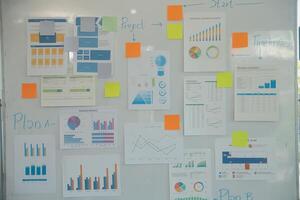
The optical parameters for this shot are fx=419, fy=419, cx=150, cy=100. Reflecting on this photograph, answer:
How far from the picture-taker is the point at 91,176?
2441 millimetres

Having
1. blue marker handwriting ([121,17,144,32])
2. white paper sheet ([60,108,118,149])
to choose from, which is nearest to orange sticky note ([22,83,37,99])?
white paper sheet ([60,108,118,149])

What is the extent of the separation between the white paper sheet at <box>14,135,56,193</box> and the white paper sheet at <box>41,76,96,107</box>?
0.71 feet

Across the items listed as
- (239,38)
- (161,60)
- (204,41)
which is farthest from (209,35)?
(161,60)

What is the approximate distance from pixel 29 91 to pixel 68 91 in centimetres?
23

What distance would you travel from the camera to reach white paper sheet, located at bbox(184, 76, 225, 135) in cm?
243

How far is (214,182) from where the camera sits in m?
2.46

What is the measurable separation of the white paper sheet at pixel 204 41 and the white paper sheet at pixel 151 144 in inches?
15.6

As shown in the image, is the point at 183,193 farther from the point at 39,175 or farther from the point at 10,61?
the point at 10,61

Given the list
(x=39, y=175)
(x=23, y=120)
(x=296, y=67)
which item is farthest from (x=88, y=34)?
(x=296, y=67)

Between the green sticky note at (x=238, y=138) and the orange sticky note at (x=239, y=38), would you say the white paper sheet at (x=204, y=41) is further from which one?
the green sticky note at (x=238, y=138)

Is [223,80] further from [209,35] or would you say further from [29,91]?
[29,91]

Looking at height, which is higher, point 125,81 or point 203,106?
point 125,81

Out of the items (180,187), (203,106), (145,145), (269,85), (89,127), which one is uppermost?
(269,85)

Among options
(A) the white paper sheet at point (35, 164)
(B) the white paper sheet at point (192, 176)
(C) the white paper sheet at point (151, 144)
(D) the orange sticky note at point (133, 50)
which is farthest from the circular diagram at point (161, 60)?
(A) the white paper sheet at point (35, 164)
